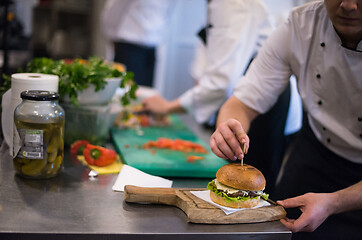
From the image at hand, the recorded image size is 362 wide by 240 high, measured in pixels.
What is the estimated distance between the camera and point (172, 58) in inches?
225

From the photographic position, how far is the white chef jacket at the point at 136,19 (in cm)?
387

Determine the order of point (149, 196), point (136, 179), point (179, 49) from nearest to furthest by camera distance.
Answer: point (149, 196) → point (136, 179) → point (179, 49)

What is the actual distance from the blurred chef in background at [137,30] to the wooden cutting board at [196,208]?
115 inches

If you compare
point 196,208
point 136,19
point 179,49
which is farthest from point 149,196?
point 179,49

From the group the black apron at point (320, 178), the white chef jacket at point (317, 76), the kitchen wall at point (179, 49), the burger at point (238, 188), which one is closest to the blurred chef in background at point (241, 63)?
the black apron at point (320, 178)

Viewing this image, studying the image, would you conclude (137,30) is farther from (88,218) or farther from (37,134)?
(88,218)

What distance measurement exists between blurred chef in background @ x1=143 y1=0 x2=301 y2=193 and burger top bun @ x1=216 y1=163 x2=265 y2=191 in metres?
0.95

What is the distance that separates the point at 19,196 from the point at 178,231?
459mm

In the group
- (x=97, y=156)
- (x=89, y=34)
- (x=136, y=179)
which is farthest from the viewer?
(x=89, y=34)

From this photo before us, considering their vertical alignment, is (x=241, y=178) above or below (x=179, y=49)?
above

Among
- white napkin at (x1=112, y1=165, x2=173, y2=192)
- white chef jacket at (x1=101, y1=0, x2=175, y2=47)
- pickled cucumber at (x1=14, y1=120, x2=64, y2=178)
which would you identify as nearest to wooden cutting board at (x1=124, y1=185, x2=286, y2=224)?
white napkin at (x1=112, y1=165, x2=173, y2=192)

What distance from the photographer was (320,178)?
1.68 m

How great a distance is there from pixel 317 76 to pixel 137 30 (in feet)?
8.79

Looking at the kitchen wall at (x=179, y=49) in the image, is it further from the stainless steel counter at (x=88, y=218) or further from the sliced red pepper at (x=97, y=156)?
the stainless steel counter at (x=88, y=218)
